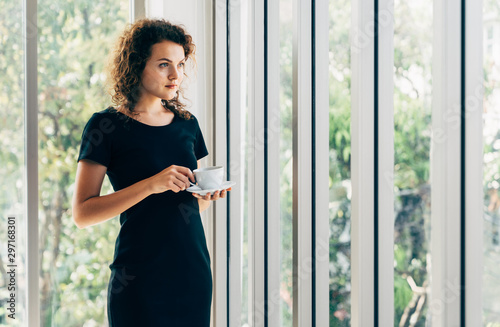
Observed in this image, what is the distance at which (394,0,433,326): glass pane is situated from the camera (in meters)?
1.08

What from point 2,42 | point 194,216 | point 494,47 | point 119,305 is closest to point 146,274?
point 119,305

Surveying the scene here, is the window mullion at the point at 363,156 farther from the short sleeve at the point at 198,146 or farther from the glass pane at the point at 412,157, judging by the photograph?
the short sleeve at the point at 198,146

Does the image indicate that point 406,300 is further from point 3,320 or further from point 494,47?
point 3,320

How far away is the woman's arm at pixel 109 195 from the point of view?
1.20m

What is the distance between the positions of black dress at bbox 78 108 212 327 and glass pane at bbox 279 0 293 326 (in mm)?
398

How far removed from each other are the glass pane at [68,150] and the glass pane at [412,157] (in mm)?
1331

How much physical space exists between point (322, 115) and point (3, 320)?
4.88ft

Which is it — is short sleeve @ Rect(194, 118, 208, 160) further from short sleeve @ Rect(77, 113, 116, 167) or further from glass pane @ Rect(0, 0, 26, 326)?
glass pane @ Rect(0, 0, 26, 326)

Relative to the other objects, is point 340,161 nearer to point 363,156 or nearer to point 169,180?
point 363,156

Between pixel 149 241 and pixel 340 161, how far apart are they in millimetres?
625

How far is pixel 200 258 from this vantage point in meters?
1.31

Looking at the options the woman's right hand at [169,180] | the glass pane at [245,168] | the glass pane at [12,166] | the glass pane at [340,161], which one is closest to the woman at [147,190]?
the woman's right hand at [169,180]

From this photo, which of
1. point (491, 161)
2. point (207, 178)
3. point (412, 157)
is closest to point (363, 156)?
point (412, 157)

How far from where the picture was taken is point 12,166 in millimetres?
1753
